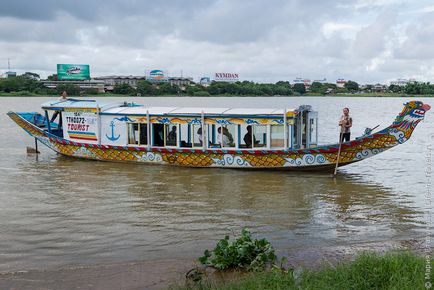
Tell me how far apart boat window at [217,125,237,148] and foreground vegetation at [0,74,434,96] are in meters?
74.7

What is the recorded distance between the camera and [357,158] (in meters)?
16.0

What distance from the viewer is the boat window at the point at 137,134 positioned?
59.4 feet

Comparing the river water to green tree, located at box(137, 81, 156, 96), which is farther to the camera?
green tree, located at box(137, 81, 156, 96)

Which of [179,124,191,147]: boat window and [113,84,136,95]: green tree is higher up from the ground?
[179,124,191,147]: boat window

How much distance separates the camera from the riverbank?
22.3ft

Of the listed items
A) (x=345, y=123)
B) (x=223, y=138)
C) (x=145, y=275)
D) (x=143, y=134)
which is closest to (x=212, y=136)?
(x=223, y=138)

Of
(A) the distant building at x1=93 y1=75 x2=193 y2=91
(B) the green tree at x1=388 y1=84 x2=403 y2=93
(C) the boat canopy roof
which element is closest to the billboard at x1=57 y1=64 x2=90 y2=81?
(A) the distant building at x1=93 y1=75 x2=193 y2=91

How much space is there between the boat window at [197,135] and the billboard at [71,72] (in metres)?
112

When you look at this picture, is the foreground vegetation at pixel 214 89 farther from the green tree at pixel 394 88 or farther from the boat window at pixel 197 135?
the boat window at pixel 197 135

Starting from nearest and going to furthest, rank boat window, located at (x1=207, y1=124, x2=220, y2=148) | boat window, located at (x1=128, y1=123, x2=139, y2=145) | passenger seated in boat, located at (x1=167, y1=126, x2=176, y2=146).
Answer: boat window, located at (x1=207, y1=124, x2=220, y2=148)
passenger seated in boat, located at (x1=167, y1=126, x2=176, y2=146)
boat window, located at (x1=128, y1=123, x2=139, y2=145)

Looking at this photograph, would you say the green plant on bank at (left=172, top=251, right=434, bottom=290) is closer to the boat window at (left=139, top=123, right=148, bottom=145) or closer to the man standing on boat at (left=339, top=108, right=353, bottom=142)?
the man standing on boat at (left=339, top=108, right=353, bottom=142)

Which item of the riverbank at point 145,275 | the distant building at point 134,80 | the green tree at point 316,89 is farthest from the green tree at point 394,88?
the riverbank at point 145,275

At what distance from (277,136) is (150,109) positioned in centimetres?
486

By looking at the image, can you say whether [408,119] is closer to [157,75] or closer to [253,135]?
[253,135]
